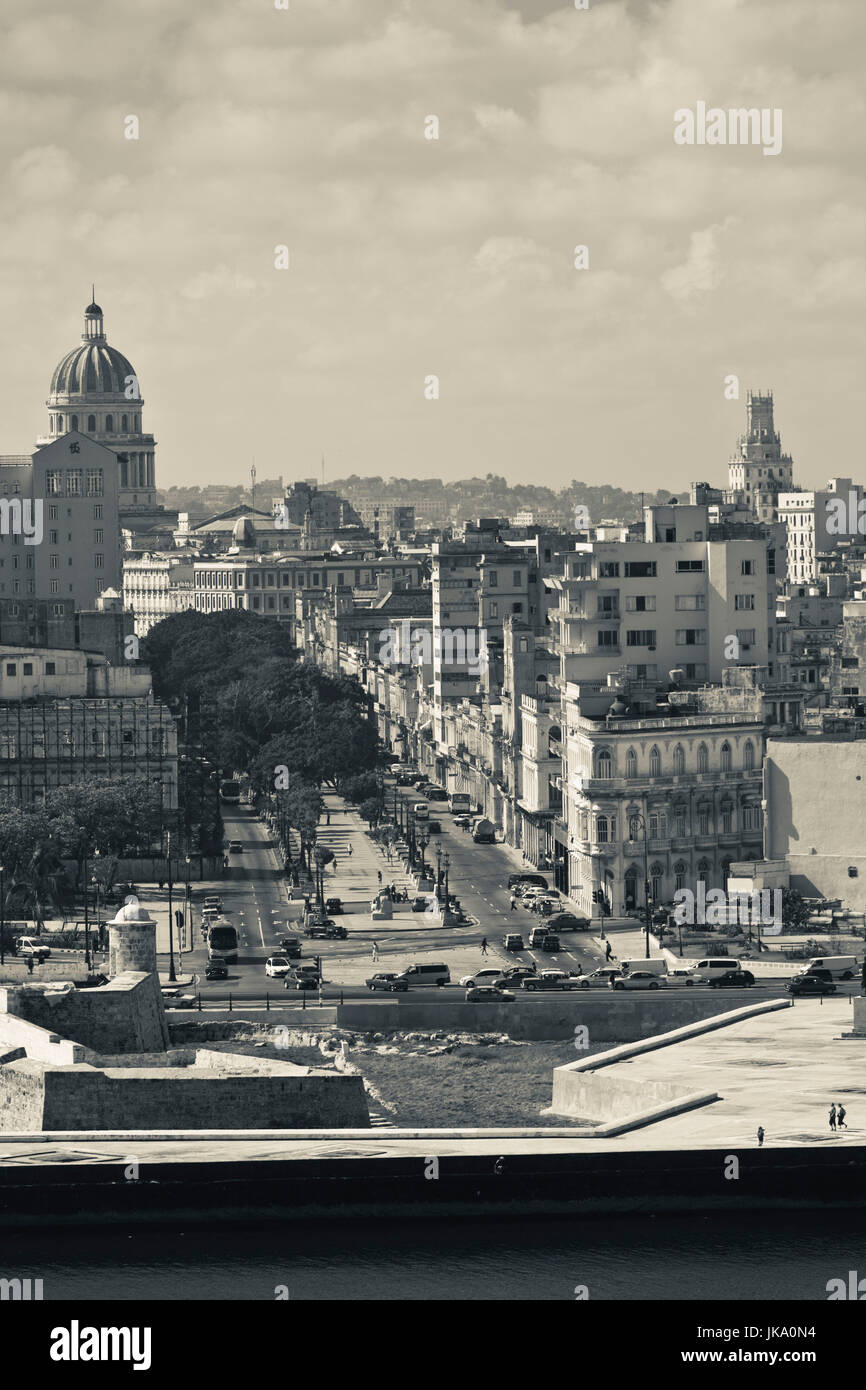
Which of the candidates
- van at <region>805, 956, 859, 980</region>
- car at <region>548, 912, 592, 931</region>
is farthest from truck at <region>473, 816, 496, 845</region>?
van at <region>805, 956, 859, 980</region>

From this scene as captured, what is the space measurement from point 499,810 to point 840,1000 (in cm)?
4640

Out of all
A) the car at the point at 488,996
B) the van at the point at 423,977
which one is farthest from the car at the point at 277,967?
the car at the point at 488,996

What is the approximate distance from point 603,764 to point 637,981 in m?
16.1

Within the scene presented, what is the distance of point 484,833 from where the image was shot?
143250mm

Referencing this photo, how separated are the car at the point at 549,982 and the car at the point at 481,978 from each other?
1.12 meters

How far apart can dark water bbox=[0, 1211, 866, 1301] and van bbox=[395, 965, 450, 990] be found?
85.2 ft

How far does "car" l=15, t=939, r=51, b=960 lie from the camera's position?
361 ft

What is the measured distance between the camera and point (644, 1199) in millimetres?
79750

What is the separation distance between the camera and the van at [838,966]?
105562mm

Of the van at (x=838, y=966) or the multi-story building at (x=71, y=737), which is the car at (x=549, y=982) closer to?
the van at (x=838, y=966)

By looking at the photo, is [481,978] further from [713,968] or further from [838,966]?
[838,966]

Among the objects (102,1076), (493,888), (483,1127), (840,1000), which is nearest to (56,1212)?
(102,1076)

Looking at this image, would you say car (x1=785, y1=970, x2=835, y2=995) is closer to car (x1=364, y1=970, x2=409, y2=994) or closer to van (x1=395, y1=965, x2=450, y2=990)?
van (x1=395, y1=965, x2=450, y2=990)
